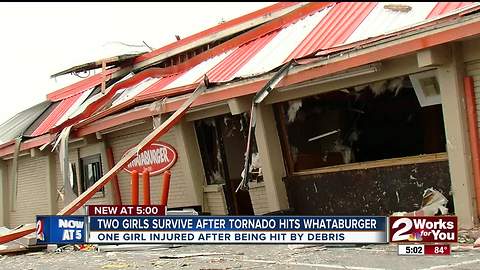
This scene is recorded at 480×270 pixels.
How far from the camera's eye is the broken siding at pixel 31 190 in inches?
721

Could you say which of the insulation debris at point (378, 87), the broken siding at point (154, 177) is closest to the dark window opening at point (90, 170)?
the broken siding at point (154, 177)

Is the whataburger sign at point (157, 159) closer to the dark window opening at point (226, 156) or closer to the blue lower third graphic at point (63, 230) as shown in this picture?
the dark window opening at point (226, 156)

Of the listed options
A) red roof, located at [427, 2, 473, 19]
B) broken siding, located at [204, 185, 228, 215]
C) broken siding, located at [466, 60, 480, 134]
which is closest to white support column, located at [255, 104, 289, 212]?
broken siding, located at [204, 185, 228, 215]

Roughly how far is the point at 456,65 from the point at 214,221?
5132 mm

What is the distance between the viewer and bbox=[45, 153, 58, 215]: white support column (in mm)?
17594

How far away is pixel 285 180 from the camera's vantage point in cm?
1123

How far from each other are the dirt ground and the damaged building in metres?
1.37

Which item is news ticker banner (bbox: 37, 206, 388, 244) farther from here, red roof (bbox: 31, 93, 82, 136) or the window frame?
red roof (bbox: 31, 93, 82, 136)

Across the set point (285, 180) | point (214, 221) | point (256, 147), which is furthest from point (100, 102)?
point (214, 221)

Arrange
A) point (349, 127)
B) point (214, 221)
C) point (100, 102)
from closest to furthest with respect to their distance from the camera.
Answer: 1. point (214, 221)
2. point (349, 127)
3. point (100, 102)

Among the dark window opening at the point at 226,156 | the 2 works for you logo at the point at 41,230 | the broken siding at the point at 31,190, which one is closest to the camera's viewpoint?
the 2 works for you logo at the point at 41,230

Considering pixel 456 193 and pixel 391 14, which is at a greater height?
pixel 391 14

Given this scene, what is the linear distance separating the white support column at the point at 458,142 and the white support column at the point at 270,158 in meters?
3.61

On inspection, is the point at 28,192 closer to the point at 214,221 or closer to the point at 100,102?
the point at 100,102
